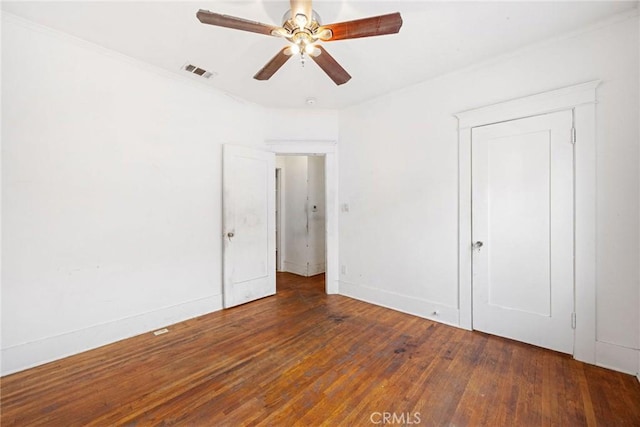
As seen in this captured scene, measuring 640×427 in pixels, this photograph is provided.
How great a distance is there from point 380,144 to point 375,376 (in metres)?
2.71

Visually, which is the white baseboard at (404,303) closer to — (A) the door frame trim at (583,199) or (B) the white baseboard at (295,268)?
(A) the door frame trim at (583,199)

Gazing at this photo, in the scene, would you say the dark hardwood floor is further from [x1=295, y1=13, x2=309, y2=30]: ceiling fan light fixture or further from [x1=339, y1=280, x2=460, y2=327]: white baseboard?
[x1=295, y1=13, x2=309, y2=30]: ceiling fan light fixture

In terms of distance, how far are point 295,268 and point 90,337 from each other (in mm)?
3344

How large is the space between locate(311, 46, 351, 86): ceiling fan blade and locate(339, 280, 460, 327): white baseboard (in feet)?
8.53

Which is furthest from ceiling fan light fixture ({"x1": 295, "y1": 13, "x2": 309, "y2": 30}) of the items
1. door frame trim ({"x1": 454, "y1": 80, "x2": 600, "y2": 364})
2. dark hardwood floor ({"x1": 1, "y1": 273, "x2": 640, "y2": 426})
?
dark hardwood floor ({"x1": 1, "y1": 273, "x2": 640, "y2": 426})

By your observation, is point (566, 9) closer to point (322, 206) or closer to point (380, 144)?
point (380, 144)

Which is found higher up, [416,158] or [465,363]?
[416,158]

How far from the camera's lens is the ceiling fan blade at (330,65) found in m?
1.98

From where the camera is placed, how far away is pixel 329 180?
4.10m

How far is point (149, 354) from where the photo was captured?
7.94 ft

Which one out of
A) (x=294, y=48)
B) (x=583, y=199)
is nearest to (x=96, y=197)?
(x=294, y=48)

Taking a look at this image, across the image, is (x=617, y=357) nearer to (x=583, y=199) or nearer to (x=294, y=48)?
(x=583, y=199)

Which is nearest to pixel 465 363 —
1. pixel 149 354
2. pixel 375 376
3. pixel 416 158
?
pixel 375 376

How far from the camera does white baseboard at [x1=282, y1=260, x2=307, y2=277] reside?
5223 mm
